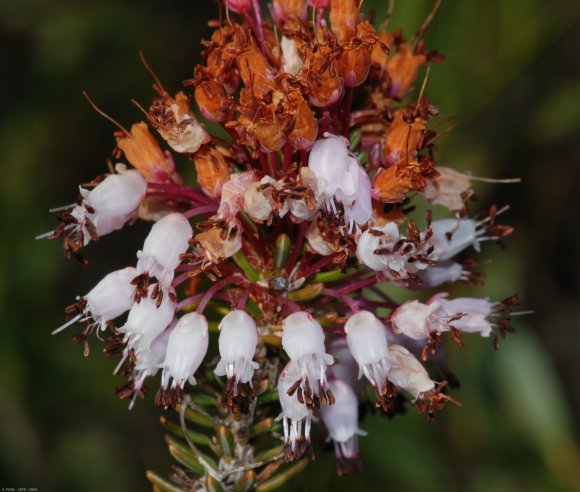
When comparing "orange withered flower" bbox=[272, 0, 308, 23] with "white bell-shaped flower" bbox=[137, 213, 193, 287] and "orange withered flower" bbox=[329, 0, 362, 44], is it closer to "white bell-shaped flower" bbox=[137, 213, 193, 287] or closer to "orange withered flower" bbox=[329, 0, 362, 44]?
"orange withered flower" bbox=[329, 0, 362, 44]

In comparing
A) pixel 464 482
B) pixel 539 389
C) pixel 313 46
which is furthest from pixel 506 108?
pixel 313 46

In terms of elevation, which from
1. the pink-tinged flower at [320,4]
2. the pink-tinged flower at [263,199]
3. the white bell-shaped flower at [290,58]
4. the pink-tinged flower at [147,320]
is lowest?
the pink-tinged flower at [147,320]

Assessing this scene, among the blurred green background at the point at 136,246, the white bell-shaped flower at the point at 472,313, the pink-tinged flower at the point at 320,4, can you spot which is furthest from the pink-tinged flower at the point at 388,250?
the blurred green background at the point at 136,246

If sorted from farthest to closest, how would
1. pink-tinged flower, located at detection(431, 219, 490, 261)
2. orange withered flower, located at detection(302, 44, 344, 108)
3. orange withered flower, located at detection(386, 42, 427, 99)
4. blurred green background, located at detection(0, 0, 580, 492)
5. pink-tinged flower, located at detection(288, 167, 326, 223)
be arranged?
blurred green background, located at detection(0, 0, 580, 492)
orange withered flower, located at detection(386, 42, 427, 99)
pink-tinged flower, located at detection(431, 219, 490, 261)
orange withered flower, located at detection(302, 44, 344, 108)
pink-tinged flower, located at detection(288, 167, 326, 223)

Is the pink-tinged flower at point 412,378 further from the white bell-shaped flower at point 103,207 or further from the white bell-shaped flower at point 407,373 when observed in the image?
the white bell-shaped flower at point 103,207

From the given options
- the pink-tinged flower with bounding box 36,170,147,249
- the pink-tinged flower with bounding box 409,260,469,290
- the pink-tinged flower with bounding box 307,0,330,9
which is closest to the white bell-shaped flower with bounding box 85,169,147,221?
the pink-tinged flower with bounding box 36,170,147,249

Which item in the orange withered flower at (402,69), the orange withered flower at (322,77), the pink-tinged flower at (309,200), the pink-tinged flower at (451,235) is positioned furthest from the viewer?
the orange withered flower at (402,69)
